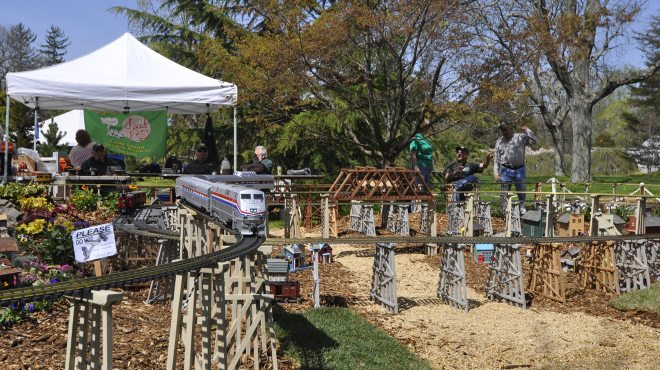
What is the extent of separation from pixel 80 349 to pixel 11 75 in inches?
461

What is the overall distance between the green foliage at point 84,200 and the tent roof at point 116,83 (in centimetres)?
224

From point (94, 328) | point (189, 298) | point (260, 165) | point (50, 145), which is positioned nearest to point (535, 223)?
point (260, 165)

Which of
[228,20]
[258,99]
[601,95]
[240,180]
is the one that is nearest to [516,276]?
[240,180]

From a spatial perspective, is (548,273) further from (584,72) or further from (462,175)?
(584,72)

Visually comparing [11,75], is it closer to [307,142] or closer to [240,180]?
[240,180]

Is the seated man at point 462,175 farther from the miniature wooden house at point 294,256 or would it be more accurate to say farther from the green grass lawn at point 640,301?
the green grass lawn at point 640,301

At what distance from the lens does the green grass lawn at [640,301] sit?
9750 millimetres

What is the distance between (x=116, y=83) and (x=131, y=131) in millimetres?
3066

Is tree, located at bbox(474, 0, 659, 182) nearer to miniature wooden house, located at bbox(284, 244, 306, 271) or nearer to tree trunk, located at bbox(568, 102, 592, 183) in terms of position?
tree trunk, located at bbox(568, 102, 592, 183)

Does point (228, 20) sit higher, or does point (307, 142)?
point (228, 20)

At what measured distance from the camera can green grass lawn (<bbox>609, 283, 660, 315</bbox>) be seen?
9.75m

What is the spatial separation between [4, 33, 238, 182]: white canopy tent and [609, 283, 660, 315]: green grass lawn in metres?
9.00

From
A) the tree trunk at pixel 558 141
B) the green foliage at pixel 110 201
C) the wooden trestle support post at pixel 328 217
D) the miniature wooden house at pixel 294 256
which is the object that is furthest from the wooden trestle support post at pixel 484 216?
the tree trunk at pixel 558 141

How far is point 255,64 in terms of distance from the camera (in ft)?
56.7
